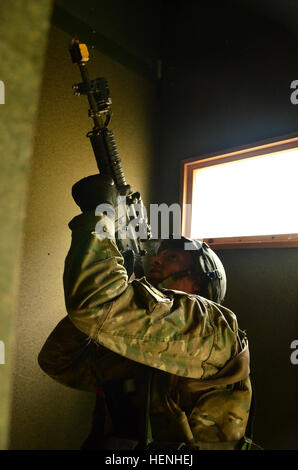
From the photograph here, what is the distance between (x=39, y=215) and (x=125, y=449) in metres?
0.83

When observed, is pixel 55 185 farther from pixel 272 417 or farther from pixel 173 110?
pixel 272 417

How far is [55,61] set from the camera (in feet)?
4.75

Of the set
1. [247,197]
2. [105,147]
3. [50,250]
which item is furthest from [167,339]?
[247,197]

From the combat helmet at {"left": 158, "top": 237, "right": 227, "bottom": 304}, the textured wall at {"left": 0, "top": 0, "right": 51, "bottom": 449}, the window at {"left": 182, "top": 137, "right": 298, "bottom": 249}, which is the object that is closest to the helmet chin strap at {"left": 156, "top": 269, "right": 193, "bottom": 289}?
the combat helmet at {"left": 158, "top": 237, "right": 227, "bottom": 304}

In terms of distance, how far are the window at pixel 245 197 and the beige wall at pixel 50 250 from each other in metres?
0.48

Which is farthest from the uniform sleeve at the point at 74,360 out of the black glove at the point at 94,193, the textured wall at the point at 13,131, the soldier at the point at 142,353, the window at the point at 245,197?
the textured wall at the point at 13,131

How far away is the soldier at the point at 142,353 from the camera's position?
757mm

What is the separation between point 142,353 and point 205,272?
1.43ft

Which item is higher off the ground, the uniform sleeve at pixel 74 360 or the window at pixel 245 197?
the window at pixel 245 197

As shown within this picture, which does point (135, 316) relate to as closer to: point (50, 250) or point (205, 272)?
point (205, 272)

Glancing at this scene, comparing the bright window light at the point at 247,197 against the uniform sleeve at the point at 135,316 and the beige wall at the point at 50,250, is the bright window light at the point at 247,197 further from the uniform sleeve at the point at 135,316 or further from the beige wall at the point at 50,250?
the uniform sleeve at the point at 135,316

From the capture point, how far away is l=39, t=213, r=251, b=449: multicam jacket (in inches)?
29.4

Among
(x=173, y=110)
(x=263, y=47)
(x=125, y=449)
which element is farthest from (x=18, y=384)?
(x=263, y=47)

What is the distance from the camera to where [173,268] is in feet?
4.01
